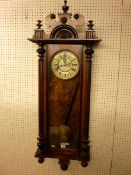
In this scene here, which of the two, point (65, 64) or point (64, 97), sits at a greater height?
point (65, 64)

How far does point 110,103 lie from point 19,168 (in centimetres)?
99

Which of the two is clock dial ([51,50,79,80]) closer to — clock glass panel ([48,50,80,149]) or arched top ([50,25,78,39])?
clock glass panel ([48,50,80,149])

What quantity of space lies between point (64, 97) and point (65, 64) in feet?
0.78

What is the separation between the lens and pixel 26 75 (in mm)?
1735

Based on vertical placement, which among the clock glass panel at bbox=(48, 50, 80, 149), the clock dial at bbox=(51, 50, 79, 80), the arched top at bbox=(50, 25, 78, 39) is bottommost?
the clock glass panel at bbox=(48, 50, 80, 149)

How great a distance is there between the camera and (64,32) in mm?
1461

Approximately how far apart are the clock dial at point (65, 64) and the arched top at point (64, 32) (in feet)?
0.38

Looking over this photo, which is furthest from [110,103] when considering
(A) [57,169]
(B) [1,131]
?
(B) [1,131]

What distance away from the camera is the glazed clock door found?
5.01 feet

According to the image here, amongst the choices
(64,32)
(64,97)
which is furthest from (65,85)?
(64,32)

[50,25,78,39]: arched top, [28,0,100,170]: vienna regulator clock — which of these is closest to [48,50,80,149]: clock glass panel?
[28,0,100,170]: vienna regulator clock

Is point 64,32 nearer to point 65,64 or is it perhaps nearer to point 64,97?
point 65,64

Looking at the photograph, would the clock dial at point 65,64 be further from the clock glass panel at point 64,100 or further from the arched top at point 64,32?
the arched top at point 64,32

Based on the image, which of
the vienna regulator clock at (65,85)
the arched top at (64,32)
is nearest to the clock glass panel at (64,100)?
the vienna regulator clock at (65,85)
